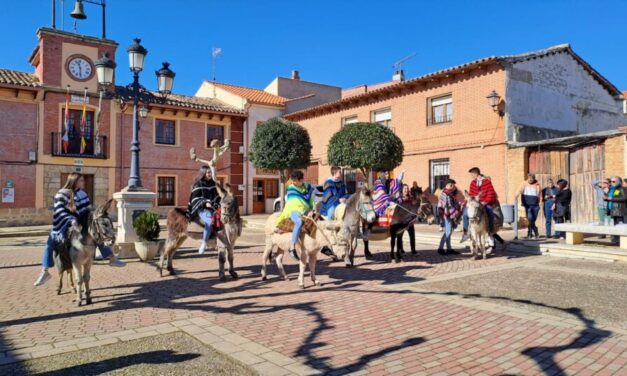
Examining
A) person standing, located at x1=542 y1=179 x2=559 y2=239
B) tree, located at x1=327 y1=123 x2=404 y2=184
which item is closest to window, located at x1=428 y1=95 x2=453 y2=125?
tree, located at x1=327 y1=123 x2=404 y2=184

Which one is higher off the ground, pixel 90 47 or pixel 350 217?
pixel 90 47

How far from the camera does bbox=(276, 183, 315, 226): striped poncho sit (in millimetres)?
7246

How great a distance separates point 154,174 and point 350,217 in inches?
758

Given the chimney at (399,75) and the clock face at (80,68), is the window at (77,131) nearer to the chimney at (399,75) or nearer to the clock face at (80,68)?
the clock face at (80,68)

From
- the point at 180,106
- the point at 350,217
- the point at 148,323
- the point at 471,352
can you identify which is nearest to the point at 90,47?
the point at 180,106

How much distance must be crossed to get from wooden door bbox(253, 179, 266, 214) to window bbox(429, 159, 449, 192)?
13.1 m

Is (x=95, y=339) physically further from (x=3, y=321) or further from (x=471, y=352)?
(x=471, y=352)

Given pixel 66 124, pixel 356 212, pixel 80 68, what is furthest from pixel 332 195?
pixel 80 68

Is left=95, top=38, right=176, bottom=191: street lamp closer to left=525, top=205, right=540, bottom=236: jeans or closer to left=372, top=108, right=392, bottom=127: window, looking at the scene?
left=525, top=205, right=540, bottom=236: jeans

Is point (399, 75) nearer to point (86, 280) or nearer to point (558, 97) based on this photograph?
point (558, 97)

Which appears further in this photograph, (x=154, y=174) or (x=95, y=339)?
(x=154, y=174)

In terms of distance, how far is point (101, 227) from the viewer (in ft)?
20.2

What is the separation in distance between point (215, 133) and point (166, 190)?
4.86 metres

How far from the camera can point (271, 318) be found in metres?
5.35
